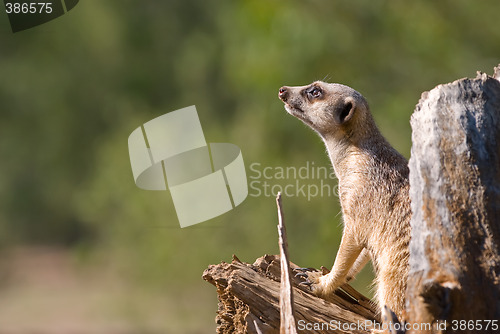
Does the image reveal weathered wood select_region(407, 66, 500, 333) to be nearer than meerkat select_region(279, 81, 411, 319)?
Yes

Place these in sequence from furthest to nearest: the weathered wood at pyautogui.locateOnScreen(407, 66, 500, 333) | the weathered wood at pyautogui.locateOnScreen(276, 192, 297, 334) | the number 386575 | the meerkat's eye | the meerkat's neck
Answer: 1. the number 386575
2. the meerkat's eye
3. the meerkat's neck
4. the weathered wood at pyautogui.locateOnScreen(276, 192, 297, 334)
5. the weathered wood at pyautogui.locateOnScreen(407, 66, 500, 333)

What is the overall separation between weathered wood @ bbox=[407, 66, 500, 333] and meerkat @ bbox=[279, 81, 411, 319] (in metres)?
0.76

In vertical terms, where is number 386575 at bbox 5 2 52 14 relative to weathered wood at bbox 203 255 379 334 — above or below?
above

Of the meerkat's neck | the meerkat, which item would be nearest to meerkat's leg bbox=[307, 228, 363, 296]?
the meerkat

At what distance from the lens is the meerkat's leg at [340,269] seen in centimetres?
300

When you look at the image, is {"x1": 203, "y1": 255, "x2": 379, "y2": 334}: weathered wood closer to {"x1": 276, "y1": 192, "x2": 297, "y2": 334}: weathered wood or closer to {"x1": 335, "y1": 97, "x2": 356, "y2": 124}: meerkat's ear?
{"x1": 276, "y1": 192, "x2": 297, "y2": 334}: weathered wood

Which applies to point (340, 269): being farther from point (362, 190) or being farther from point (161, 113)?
point (161, 113)

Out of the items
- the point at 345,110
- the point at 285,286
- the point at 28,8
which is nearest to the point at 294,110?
the point at 345,110

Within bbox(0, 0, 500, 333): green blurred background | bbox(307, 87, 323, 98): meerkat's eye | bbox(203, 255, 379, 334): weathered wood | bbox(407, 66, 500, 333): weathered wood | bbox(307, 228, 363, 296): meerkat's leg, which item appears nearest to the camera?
bbox(407, 66, 500, 333): weathered wood

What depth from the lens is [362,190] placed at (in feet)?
10.1

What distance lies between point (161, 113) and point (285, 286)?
22.5ft

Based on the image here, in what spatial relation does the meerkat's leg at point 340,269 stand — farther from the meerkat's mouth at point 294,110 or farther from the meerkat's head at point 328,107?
the meerkat's mouth at point 294,110

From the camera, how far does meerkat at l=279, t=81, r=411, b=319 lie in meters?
2.88

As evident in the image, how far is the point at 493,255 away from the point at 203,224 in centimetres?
532
